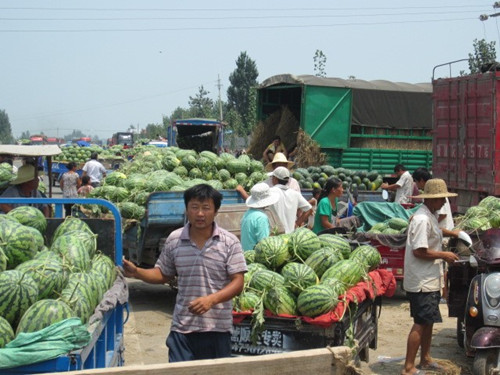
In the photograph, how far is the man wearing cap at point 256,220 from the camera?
7.11 m

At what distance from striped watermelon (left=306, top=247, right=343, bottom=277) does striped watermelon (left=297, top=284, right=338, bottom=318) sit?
666 mm

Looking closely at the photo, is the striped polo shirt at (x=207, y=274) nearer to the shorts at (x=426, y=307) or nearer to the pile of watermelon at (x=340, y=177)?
the shorts at (x=426, y=307)

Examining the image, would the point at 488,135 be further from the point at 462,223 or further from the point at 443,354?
the point at 443,354

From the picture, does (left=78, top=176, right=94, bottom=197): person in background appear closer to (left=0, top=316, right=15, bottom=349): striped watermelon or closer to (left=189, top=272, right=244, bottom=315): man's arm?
(left=189, top=272, right=244, bottom=315): man's arm

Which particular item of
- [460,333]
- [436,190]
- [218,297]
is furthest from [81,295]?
[460,333]

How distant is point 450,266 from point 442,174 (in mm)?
8697

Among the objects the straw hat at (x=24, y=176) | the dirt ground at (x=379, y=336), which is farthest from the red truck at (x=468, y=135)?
the straw hat at (x=24, y=176)

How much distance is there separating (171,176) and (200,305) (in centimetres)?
758

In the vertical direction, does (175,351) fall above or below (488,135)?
below

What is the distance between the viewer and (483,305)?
6.45 meters

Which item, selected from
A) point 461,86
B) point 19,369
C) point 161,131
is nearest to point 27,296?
point 19,369

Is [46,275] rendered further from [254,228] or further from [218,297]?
[254,228]

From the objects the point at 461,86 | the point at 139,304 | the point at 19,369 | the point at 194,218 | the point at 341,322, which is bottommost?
the point at 139,304

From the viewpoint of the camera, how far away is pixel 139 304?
10438 millimetres
